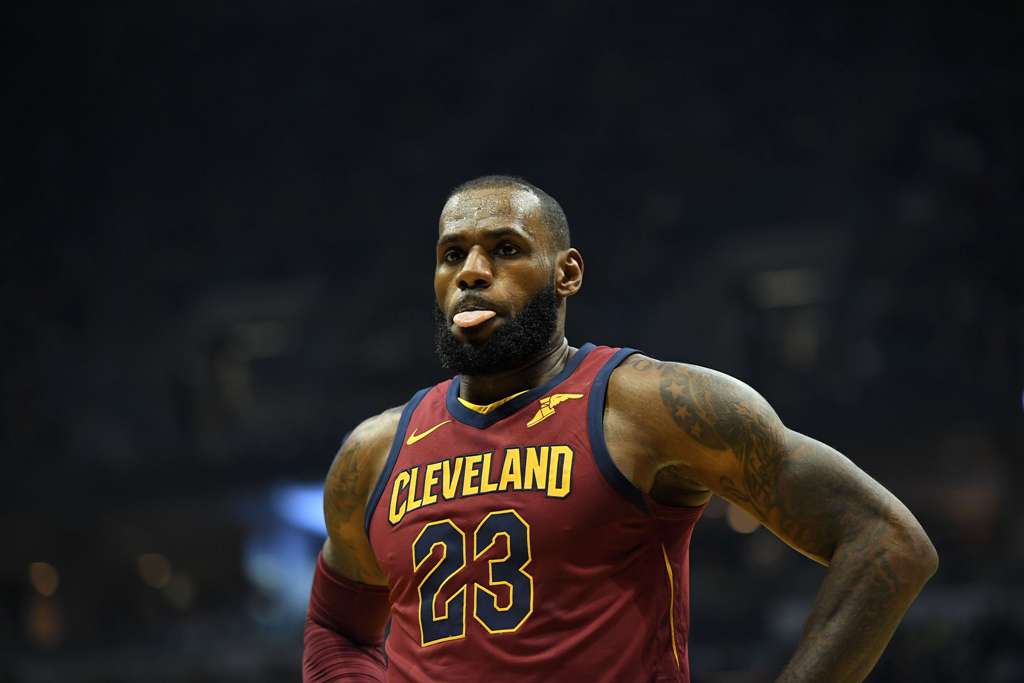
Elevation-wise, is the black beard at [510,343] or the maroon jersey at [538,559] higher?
the black beard at [510,343]

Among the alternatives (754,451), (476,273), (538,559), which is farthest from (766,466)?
(476,273)

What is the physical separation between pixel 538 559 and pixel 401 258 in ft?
35.5

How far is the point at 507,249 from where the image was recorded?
241 centimetres

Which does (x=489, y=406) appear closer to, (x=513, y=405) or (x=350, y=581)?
(x=513, y=405)

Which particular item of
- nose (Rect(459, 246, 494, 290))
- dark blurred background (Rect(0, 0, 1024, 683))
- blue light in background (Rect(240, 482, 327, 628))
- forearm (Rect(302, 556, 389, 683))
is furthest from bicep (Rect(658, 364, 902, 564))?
blue light in background (Rect(240, 482, 327, 628))

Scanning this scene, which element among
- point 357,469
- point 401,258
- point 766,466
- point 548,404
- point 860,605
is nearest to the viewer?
point 860,605

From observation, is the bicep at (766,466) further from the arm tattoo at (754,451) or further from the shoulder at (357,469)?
the shoulder at (357,469)

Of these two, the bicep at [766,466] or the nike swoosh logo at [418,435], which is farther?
the nike swoosh logo at [418,435]

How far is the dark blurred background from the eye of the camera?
1041cm

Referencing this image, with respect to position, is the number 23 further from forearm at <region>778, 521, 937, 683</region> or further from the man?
forearm at <region>778, 521, 937, 683</region>

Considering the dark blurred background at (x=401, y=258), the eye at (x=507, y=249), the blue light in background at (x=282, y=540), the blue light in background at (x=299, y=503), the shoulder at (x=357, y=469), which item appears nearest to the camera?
the eye at (x=507, y=249)

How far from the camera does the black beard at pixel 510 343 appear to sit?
7.73ft

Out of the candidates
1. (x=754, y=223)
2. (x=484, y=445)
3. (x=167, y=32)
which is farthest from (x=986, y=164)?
(x=484, y=445)

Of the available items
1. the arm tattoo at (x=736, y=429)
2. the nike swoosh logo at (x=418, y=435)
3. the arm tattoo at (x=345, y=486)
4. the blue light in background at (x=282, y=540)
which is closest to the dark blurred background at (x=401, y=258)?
the blue light in background at (x=282, y=540)
